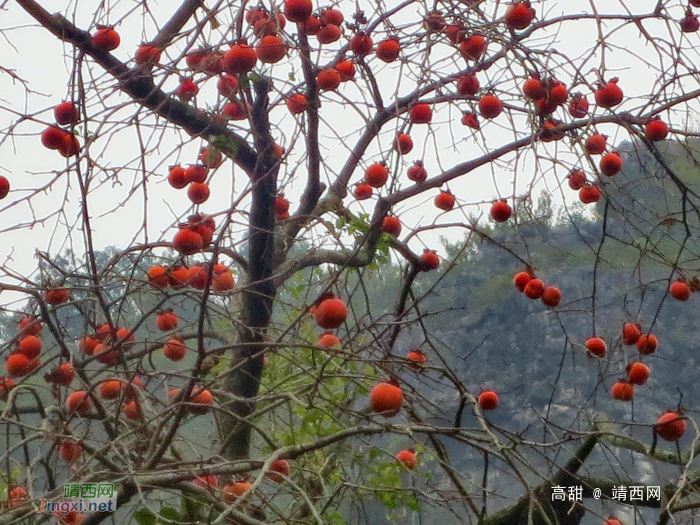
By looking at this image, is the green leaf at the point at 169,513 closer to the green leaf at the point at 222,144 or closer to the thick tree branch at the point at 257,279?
the thick tree branch at the point at 257,279

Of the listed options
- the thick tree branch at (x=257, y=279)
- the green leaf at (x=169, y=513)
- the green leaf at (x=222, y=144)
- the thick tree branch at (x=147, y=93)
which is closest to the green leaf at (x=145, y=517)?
the green leaf at (x=169, y=513)

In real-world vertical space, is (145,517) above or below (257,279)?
below

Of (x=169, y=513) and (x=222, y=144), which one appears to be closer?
(x=169, y=513)

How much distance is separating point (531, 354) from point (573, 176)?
3042 millimetres

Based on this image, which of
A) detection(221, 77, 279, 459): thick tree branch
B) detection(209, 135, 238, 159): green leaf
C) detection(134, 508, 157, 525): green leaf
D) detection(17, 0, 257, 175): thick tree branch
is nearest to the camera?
detection(134, 508, 157, 525): green leaf

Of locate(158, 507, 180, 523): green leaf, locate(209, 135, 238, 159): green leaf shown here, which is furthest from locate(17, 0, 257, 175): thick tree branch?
locate(158, 507, 180, 523): green leaf

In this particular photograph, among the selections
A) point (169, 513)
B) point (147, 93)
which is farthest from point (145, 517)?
point (147, 93)

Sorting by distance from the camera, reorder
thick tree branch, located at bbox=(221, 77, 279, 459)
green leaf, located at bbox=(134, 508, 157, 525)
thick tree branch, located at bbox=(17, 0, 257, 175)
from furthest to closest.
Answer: thick tree branch, located at bbox=(221, 77, 279, 459) → thick tree branch, located at bbox=(17, 0, 257, 175) → green leaf, located at bbox=(134, 508, 157, 525)

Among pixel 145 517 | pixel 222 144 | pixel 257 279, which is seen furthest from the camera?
pixel 257 279

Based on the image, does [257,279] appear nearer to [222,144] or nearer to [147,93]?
[222,144]

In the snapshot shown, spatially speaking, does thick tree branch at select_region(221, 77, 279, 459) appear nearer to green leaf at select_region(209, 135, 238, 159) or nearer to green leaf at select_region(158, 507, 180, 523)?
green leaf at select_region(209, 135, 238, 159)

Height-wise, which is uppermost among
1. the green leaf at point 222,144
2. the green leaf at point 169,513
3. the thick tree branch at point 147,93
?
the thick tree branch at point 147,93

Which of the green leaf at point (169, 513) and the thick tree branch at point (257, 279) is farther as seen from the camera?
the thick tree branch at point (257, 279)

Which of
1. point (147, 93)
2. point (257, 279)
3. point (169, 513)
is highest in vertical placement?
point (147, 93)
